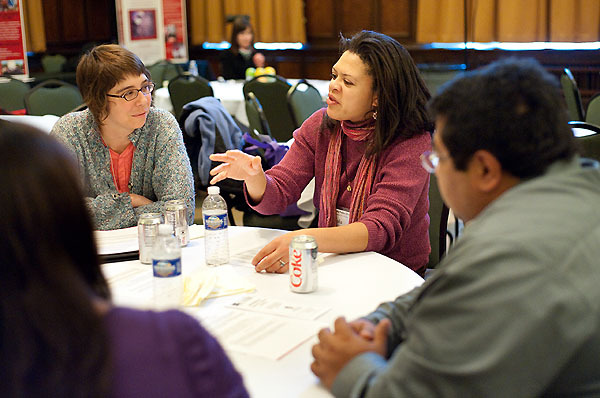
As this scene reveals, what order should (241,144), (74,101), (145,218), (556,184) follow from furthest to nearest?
(74,101) → (241,144) → (145,218) → (556,184)

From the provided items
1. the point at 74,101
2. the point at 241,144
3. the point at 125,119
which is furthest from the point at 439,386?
the point at 74,101

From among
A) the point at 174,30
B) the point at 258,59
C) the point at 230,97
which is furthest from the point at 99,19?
the point at 230,97

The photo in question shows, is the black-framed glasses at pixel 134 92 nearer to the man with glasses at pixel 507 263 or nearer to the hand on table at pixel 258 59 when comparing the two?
the man with glasses at pixel 507 263

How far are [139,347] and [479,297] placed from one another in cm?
47

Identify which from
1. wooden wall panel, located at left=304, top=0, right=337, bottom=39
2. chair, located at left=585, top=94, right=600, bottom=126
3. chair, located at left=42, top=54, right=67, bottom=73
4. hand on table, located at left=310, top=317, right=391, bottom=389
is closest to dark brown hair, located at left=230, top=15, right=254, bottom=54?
wooden wall panel, located at left=304, top=0, right=337, bottom=39

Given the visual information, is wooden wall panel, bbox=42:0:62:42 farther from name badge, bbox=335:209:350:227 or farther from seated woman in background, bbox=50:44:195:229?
name badge, bbox=335:209:350:227

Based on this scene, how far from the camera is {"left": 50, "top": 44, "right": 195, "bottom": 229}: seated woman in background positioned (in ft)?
8.21

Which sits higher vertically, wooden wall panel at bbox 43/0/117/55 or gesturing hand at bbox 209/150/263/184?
wooden wall panel at bbox 43/0/117/55

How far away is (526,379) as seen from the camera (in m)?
0.96

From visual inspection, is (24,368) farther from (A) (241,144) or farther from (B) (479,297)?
(A) (241,144)

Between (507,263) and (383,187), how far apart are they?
47.5 inches

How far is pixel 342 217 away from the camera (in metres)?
2.34

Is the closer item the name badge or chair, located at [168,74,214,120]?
the name badge

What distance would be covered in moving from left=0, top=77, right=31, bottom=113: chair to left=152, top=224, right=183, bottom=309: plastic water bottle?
495 centimetres
